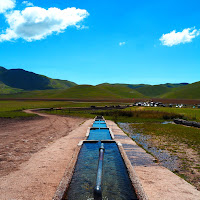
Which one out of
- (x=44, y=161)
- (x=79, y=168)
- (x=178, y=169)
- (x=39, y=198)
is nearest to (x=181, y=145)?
(x=178, y=169)

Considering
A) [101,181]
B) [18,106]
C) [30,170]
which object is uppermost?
[18,106]

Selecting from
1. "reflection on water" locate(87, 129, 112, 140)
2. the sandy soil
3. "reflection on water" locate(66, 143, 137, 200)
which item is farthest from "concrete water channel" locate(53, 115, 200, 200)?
"reflection on water" locate(87, 129, 112, 140)

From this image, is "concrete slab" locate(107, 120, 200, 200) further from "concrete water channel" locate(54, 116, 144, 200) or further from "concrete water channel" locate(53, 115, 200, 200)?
"concrete water channel" locate(54, 116, 144, 200)

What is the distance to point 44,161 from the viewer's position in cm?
1152

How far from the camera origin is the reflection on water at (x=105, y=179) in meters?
7.39

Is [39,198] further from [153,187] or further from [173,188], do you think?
[173,188]

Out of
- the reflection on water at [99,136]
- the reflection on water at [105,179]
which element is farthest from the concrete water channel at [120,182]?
the reflection on water at [99,136]

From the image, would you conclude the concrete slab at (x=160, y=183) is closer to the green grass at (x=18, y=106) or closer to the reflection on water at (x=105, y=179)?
the reflection on water at (x=105, y=179)

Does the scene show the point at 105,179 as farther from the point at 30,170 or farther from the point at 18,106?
the point at 18,106

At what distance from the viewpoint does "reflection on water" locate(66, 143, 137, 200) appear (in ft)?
24.3

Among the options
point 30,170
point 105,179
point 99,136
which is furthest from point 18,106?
point 105,179

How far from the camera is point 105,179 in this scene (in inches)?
350

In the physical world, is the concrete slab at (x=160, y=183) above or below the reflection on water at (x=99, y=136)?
above

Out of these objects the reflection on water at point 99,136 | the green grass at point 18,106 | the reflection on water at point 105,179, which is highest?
the green grass at point 18,106
